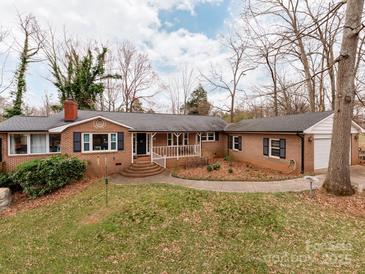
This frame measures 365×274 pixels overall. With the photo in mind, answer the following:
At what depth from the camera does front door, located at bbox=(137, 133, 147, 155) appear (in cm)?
1576

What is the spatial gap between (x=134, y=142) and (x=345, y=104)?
A: 41.8ft

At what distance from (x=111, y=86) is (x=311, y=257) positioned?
30273mm

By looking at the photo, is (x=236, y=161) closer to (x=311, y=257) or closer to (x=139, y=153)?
(x=139, y=153)

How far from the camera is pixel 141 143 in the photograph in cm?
1589

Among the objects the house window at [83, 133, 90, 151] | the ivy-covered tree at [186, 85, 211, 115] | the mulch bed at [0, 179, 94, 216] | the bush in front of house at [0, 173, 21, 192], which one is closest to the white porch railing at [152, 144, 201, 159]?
the house window at [83, 133, 90, 151]

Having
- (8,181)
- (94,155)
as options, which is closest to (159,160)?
(94,155)

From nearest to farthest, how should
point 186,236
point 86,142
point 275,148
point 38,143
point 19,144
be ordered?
point 186,236 < point 19,144 < point 38,143 < point 86,142 < point 275,148

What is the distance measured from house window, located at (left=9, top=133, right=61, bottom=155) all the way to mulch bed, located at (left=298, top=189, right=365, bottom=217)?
1366 centimetres

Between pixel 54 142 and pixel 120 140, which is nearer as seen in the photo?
pixel 54 142

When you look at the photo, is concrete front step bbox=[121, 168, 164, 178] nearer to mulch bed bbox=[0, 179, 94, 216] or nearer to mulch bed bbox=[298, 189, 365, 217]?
mulch bed bbox=[0, 179, 94, 216]

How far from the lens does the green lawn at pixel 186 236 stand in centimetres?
455

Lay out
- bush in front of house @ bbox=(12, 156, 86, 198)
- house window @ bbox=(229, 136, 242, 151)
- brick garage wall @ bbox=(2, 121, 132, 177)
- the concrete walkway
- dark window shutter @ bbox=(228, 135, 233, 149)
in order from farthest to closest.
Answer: dark window shutter @ bbox=(228, 135, 233, 149)
house window @ bbox=(229, 136, 242, 151)
brick garage wall @ bbox=(2, 121, 132, 177)
bush in front of house @ bbox=(12, 156, 86, 198)
the concrete walkway

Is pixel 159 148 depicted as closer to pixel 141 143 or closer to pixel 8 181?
pixel 141 143

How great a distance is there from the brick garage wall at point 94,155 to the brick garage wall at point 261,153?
9156mm
